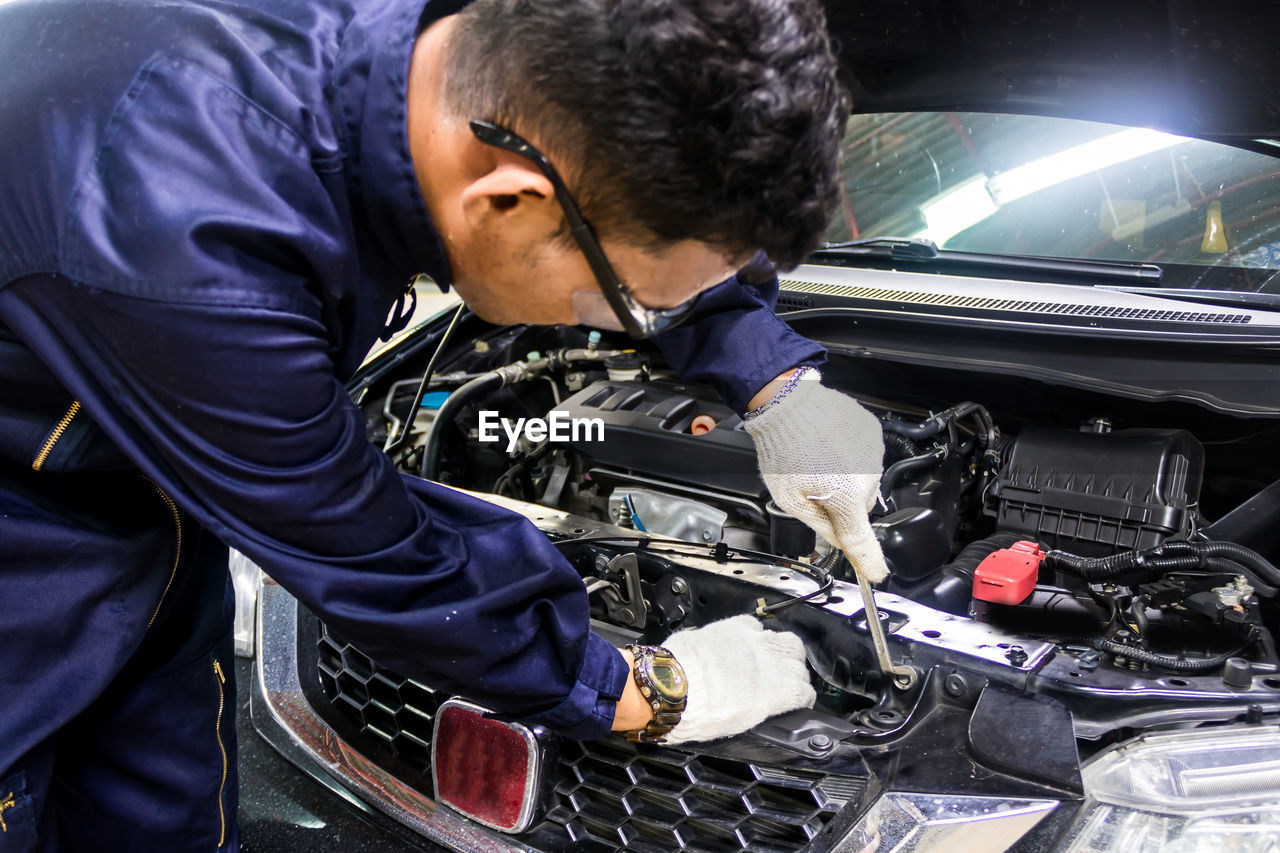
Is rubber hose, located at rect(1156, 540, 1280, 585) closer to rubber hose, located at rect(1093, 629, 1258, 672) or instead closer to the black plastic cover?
rubber hose, located at rect(1093, 629, 1258, 672)

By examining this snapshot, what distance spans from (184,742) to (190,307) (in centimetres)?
72

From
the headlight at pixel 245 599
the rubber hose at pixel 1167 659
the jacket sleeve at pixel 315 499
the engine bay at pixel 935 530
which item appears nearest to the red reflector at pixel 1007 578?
the engine bay at pixel 935 530

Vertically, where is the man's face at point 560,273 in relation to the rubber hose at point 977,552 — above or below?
above

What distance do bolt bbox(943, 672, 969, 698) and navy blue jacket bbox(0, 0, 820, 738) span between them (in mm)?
490

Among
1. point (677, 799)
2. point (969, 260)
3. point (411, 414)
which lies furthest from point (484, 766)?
point (969, 260)

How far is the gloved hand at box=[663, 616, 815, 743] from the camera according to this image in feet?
3.67

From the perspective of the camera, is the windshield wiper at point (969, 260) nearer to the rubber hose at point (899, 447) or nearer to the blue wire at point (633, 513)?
the rubber hose at point (899, 447)

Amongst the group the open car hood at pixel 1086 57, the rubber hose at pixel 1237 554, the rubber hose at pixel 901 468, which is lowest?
the rubber hose at pixel 901 468

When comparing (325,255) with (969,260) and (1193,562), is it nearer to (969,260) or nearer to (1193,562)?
(1193,562)

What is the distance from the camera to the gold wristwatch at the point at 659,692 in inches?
43.1

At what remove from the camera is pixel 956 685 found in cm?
113

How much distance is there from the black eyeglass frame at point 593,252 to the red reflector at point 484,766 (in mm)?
552

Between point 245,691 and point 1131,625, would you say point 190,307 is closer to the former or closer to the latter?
point 245,691

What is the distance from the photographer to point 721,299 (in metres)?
1.34
